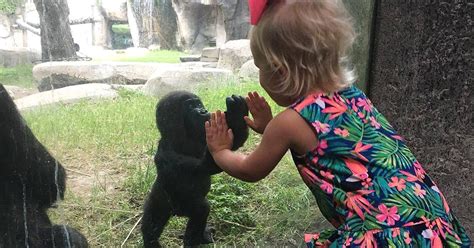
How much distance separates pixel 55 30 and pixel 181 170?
0.60 metres

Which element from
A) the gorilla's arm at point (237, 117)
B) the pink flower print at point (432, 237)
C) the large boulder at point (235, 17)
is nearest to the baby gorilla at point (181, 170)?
the gorilla's arm at point (237, 117)

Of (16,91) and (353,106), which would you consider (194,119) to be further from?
(353,106)

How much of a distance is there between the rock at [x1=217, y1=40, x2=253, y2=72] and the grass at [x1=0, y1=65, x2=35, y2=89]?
0.67 metres

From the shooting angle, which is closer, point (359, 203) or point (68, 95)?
point (359, 203)

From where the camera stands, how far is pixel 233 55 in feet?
6.93

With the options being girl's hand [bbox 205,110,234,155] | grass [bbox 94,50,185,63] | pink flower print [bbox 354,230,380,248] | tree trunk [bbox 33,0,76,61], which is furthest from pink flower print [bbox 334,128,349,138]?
tree trunk [bbox 33,0,76,61]

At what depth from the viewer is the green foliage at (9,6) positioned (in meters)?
1.78

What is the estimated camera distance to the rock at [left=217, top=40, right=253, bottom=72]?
81.2 inches

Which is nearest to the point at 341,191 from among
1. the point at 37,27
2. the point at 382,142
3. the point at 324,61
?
the point at 382,142

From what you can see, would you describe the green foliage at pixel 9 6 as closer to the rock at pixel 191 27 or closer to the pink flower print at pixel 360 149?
the rock at pixel 191 27

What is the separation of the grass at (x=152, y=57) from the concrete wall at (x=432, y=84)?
0.76 meters

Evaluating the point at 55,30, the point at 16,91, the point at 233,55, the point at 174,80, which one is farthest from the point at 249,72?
the point at 16,91

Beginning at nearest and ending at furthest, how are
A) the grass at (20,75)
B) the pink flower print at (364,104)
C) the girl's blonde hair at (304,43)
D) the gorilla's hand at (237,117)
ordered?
the girl's blonde hair at (304,43) → the pink flower print at (364,104) → the gorilla's hand at (237,117) → the grass at (20,75)

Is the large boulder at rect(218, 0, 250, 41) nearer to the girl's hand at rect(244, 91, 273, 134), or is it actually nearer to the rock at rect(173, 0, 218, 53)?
the rock at rect(173, 0, 218, 53)
